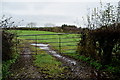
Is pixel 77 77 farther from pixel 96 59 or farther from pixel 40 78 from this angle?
pixel 96 59

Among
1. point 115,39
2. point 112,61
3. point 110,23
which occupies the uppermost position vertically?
point 110,23

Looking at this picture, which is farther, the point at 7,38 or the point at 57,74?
the point at 7,38

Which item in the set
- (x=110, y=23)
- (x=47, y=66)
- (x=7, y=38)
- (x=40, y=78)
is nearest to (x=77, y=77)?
(x=40, y=78)

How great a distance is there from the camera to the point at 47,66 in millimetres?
7879

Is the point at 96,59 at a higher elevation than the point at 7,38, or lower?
lower

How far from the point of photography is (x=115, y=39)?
276 inches

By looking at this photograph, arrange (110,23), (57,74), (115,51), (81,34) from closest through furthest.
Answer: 1. (57,74)
2. (115,51)
3. (110,23)
4. (81,34)

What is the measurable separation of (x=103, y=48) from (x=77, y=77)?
2.13 meters

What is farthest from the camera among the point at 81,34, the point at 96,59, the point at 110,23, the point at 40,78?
the point at 81,34

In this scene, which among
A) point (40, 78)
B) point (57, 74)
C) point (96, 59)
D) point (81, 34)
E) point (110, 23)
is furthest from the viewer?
point (81, 34)

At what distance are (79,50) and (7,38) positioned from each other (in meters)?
4.70

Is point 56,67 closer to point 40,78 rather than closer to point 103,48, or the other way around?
point 40,78

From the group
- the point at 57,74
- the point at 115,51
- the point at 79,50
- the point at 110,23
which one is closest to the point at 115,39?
the point at 115,51

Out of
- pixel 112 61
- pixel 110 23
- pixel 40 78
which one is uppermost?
pixel 110 23
